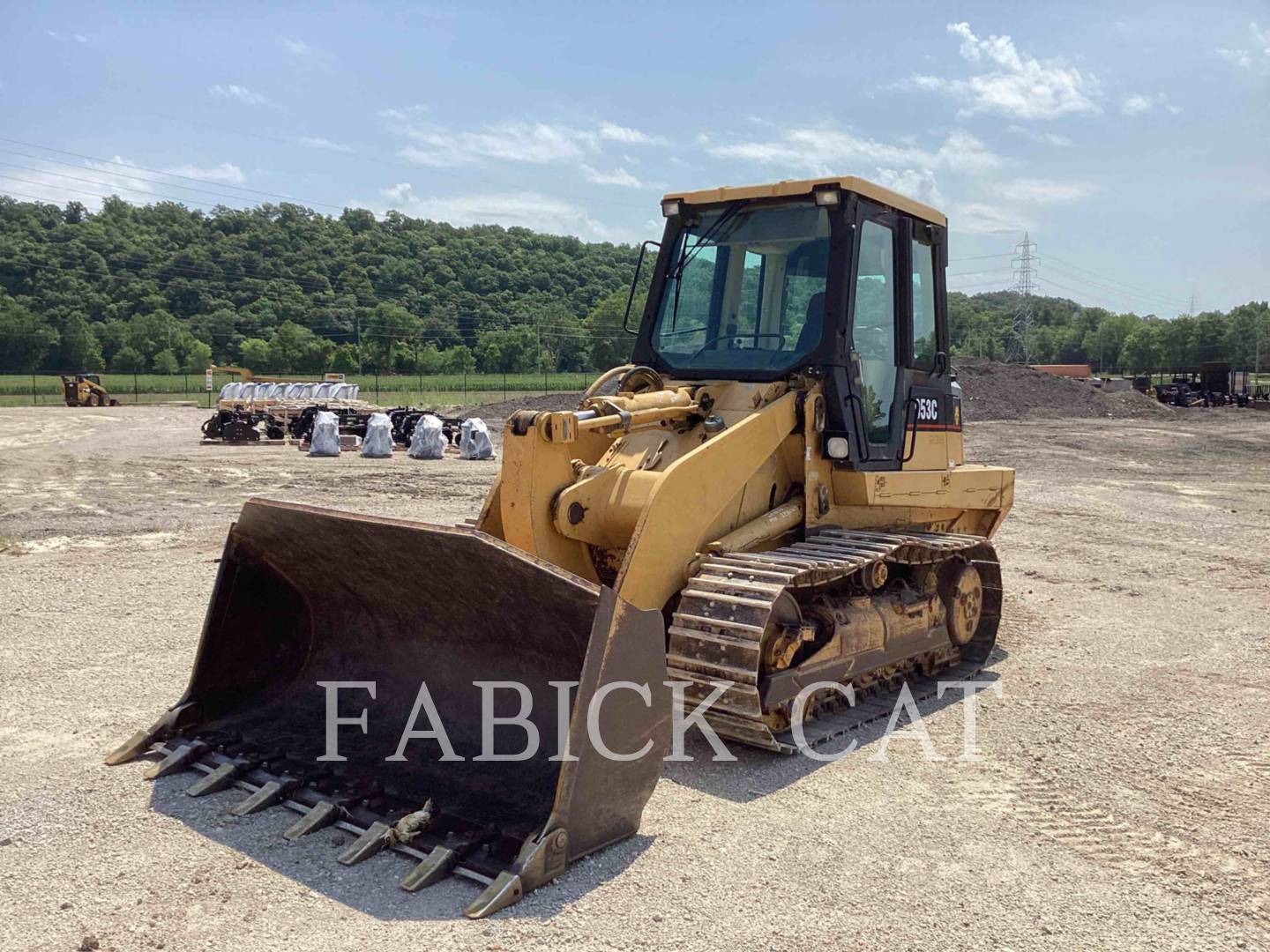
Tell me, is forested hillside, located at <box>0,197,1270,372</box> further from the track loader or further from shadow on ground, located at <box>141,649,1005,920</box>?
shadow on ground, located at <box>141,649,1005,920</box>

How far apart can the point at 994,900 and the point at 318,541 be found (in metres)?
3.13

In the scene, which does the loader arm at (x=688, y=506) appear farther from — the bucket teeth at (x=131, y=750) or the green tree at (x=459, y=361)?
the green tree at (x=459, y=361)

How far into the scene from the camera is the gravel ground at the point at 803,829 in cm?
345

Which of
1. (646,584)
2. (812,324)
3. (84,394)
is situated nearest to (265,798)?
(646,584)

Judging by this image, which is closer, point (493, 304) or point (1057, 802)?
point (1057, 802)

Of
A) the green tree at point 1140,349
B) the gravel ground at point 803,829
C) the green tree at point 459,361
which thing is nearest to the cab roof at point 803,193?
the gravel ground at point 803,829

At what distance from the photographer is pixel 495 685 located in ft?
15.2

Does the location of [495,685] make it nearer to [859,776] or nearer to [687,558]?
[687,558]

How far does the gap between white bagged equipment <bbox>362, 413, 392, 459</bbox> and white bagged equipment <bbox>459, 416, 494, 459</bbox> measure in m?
1.54

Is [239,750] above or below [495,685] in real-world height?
below

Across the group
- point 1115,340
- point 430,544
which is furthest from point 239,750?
point 1115,340

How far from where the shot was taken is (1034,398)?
38656mm

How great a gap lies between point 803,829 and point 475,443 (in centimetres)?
1885

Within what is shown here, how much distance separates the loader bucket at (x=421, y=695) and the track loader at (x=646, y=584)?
14 millimetres
